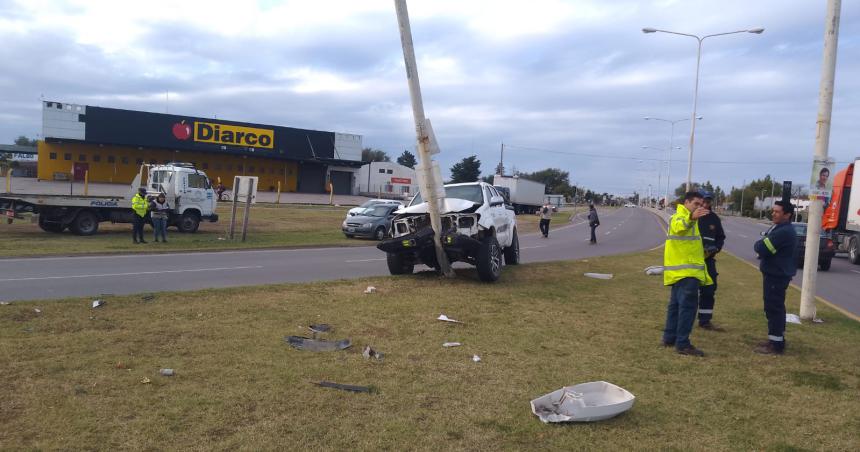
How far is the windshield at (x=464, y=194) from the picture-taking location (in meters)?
13.2

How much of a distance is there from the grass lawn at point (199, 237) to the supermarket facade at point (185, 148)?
20.0 m

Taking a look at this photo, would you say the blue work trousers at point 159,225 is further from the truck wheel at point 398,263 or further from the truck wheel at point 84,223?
the truck wheel at point 398,263

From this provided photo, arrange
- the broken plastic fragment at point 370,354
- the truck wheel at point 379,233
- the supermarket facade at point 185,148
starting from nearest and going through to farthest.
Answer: the broken plastic fragment at point 370,354 < the truck wheel at point 379,233 < the supermarket facade at point 185,148

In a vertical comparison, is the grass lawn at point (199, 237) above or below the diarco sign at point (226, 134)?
below

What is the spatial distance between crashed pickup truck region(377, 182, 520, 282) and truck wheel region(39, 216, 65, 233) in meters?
14.8

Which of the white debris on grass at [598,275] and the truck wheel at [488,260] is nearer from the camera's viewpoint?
the truck wheel at [488,260]

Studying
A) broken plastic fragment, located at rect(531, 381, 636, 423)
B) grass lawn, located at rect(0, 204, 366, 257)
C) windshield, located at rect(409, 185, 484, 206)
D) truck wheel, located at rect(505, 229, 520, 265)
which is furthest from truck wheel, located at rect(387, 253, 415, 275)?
grass lawn, located at rect(0, 204, 366, 257)

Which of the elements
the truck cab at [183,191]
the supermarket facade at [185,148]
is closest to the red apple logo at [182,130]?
the supermarket facade at [185,148]

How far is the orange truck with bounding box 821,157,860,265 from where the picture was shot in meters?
23.1

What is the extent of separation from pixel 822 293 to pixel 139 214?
1845cm

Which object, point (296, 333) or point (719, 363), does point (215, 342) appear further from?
point (719, 363)

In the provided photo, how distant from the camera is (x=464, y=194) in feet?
43.9

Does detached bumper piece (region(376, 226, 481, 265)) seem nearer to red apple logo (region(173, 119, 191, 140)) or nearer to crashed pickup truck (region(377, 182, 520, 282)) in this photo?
crashed pickup truck (region(377, 182, 520, 282))

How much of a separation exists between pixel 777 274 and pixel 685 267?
47.7 inches
